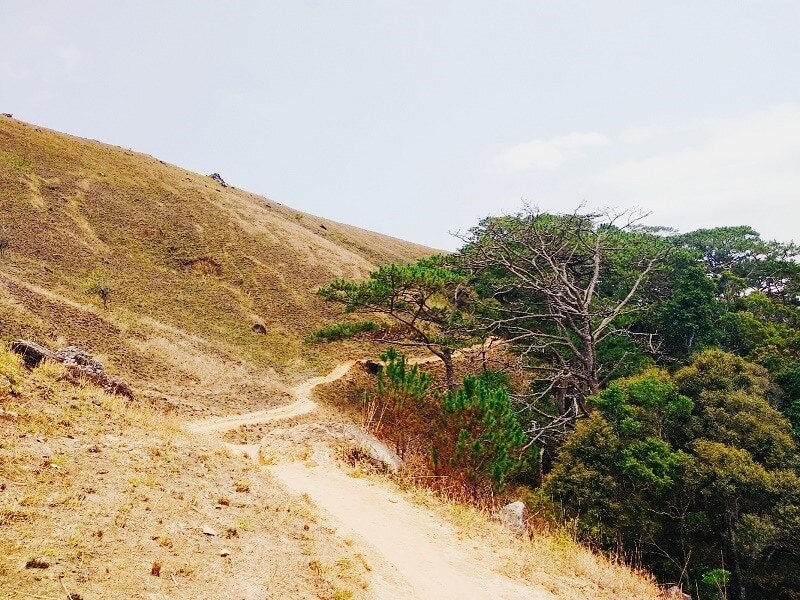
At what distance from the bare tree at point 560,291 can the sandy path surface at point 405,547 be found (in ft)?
40.7

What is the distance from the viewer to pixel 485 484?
14070 millimetres

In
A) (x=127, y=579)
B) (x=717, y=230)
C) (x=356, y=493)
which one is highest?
(x=717, y=230)

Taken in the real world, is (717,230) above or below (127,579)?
above

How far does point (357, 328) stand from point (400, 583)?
2104cm

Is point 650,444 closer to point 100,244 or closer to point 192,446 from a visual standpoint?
point 192,446

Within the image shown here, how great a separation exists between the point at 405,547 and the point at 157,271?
34071 mm

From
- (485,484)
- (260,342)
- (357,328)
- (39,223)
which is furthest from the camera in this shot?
(39,223)

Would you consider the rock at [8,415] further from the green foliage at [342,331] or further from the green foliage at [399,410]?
the green foliage at [342,331]

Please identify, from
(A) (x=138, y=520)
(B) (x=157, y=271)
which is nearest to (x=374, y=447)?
(A) (x=138, y=520)

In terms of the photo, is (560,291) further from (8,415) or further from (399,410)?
(8,415)

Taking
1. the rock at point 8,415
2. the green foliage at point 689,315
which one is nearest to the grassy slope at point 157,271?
the rock at point 8,415

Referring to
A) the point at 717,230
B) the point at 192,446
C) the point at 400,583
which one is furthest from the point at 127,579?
the point at 717,230

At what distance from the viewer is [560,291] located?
73.9 feet

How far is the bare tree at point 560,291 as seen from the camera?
72.4 feet
